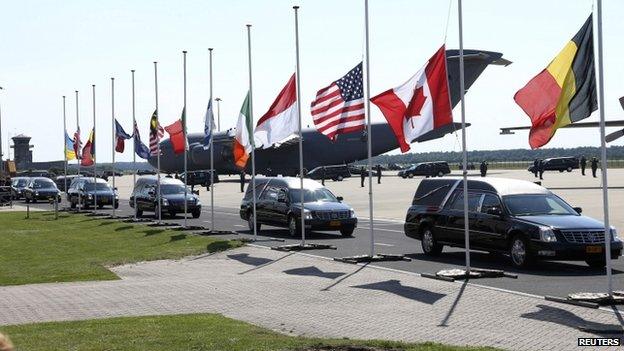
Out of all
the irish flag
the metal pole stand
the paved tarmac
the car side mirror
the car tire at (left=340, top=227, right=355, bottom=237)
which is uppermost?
the irish flag

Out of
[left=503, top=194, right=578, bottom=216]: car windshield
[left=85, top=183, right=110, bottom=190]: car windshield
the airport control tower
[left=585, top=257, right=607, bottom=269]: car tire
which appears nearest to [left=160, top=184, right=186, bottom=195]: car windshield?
[left=85, top=183, right=110, bottom=190]: car windshield

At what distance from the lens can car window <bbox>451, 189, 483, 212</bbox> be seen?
20.6 m

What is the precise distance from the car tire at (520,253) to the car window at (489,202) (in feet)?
3.69

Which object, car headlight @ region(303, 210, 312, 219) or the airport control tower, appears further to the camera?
the airport control tower

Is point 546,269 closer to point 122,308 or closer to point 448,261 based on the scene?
point 448,261

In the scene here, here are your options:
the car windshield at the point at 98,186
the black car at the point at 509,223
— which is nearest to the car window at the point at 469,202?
the black car at the point at 509,223

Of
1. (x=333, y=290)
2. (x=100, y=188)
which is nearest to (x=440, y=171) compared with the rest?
(x=100, y=188)

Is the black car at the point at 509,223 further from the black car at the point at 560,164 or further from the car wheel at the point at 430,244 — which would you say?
the black car at the point at 560,164

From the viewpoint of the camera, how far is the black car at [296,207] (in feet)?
92.1

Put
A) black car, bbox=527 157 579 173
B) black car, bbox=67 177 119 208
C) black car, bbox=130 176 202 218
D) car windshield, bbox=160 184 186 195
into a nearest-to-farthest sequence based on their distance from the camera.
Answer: black car, bbox=130 176 202 218 < car windshield, bbox=160 184 186 195 < black car, bbox=67 177 119 208 < black car, bbox=527 157 579 173

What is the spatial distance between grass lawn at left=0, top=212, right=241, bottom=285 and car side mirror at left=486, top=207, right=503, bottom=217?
24.8 ft

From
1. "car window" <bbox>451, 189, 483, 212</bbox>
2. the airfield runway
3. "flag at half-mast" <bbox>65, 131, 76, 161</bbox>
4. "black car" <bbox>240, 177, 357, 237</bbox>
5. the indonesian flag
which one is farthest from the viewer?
"flag at half-mast" <bbox>65, 131, 76, 161</bbox>

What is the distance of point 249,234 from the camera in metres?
30.2

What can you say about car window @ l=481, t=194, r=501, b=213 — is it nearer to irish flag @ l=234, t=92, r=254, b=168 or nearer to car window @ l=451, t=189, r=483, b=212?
car window @ l=451, t=189, r=483, b=212
